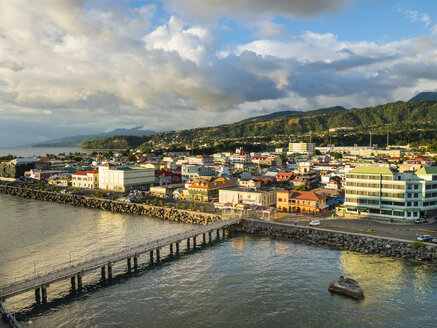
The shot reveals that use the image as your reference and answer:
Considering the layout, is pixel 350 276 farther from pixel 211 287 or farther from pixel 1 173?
pixel 1 173

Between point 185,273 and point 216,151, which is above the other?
point 216,151

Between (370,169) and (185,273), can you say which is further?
(370,169)

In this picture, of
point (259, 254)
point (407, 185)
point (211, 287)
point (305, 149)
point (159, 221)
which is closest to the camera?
point (211, 287)

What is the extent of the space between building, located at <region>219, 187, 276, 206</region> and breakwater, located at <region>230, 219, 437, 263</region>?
8.86 metres

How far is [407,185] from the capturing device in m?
50.1

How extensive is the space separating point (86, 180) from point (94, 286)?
6860 cm

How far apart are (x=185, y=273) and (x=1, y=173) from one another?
112m

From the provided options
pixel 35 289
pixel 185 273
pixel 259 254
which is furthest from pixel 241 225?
pixel 35 289

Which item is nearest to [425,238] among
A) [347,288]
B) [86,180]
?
[347,288]

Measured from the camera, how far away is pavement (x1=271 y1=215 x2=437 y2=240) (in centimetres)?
4397

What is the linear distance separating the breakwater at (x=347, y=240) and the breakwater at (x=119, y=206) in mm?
7687

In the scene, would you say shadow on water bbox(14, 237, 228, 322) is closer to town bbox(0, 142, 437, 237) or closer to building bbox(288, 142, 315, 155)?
town bbox(0, 142, 437, 237)

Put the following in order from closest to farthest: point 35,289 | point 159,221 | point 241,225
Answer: point 35,289 → point 241,225 → point 159,221

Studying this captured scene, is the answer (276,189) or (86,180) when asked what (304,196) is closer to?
(276,189)
